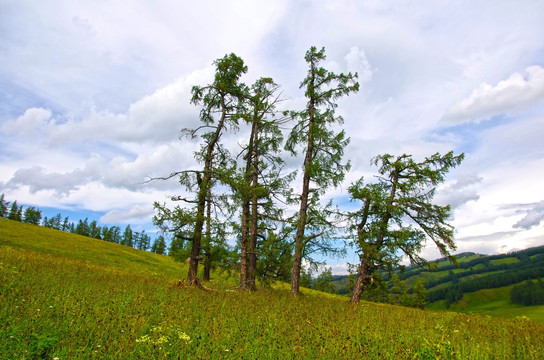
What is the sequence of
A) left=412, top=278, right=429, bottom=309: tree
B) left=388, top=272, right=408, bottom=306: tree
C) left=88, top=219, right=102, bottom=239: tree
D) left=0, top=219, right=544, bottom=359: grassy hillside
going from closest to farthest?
left=0, top=219, right=544, bottom=359: grassy hillside
left=388, top=272, right=408, bottom=306: tree
left=412, top=278, right=429, bottom=309: tree
left=88, top=219, right=102, bottom=239: tree

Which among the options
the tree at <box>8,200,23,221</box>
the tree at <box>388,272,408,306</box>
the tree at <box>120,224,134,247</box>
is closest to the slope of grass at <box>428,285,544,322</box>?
the tree at <box>388,272,408,306</box>

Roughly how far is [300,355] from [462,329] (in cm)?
616

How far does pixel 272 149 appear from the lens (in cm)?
1705

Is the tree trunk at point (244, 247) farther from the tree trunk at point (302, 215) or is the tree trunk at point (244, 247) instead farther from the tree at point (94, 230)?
the tree at point (94, 230)

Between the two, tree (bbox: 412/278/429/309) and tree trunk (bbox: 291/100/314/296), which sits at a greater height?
tree trunk (bbox: 291/100/314/296)

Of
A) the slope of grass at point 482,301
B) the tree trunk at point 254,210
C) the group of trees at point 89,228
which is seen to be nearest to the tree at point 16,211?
the group of trees at point 89,228

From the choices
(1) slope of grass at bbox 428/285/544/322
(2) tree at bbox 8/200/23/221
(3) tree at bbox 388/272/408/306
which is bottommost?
(1) slope of grass at bbox 428/285/544/322

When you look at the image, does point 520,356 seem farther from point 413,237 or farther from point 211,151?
point 211,151

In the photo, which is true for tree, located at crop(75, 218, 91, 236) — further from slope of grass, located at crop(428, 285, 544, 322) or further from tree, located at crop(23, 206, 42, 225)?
slope of grass, located at crop(428, 285, 544, 322)

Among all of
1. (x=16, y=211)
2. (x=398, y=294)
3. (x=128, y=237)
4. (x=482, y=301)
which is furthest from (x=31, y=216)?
(x=482, y=301)

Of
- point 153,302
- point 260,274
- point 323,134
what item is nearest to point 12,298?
point 153,302

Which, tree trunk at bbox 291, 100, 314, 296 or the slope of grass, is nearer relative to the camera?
tree trunk at bbox 291, 100, 314, 296

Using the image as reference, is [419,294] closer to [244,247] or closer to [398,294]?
[398,294]

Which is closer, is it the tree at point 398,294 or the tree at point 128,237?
the tree at point 398,294
